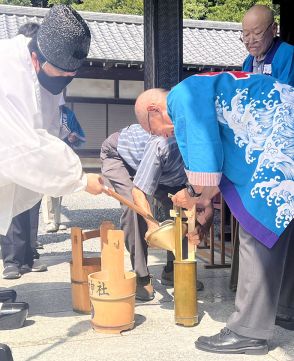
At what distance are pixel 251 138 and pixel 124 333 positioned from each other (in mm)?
1451

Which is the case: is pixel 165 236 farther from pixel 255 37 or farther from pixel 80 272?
pixel 255 37

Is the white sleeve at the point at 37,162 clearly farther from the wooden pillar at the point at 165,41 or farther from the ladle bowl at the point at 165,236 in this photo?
the wooden pillar at the point at 165,41

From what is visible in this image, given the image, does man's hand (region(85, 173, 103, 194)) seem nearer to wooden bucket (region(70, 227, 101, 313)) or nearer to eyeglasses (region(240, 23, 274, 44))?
wooden bucket (region(70, 227, 101, 313))

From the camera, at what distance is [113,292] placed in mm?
3359

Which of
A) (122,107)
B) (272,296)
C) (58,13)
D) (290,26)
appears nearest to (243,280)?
(272,296)

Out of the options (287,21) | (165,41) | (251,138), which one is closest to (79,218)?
(165,41)

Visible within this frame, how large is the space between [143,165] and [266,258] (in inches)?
44.5

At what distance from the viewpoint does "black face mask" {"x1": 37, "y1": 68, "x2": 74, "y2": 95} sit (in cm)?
315

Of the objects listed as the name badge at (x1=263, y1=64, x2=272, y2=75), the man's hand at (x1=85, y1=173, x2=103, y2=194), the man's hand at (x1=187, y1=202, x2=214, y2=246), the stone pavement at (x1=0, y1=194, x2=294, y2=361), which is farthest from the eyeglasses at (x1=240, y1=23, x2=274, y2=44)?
the stone pavement at (x1=0, y1=194, x2=294, y2=361)

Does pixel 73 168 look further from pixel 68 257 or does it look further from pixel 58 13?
pixel 68 257

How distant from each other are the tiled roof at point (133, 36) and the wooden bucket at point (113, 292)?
38.8 ft

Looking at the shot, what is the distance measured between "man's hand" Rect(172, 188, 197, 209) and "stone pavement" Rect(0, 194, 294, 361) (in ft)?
2.61

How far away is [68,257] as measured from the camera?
585 cm

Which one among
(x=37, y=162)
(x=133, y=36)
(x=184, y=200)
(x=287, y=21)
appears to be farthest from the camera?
(x=133, y=36)
